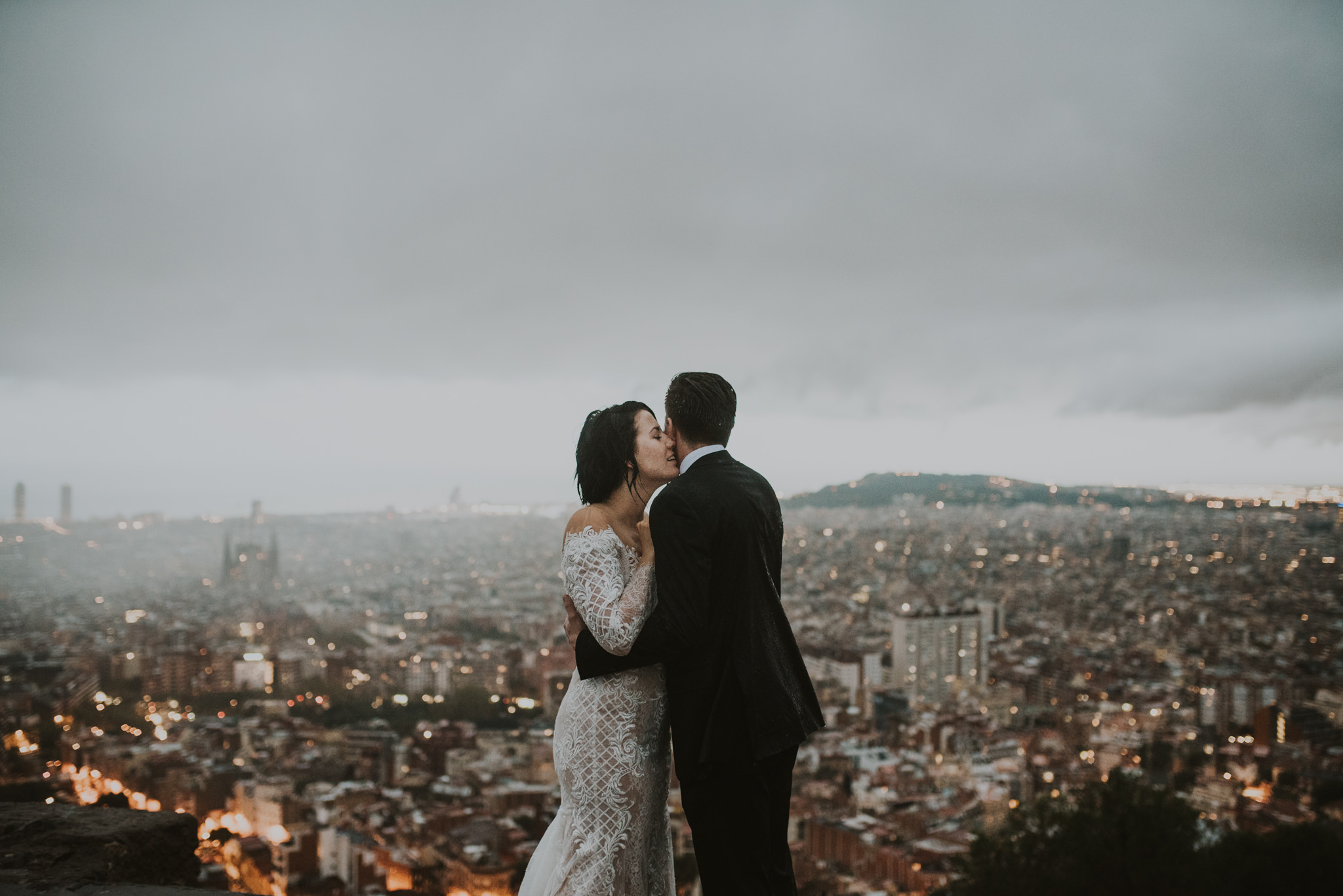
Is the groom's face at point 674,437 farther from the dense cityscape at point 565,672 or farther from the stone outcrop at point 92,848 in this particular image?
the dense cityscape at point 565,672

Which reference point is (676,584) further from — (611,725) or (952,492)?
(952,492)

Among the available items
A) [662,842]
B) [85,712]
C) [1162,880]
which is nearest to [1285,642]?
[1162,880]

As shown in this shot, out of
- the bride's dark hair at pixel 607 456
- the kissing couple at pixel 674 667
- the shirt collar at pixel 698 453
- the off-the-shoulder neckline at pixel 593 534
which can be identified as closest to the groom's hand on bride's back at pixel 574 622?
the kissing couple at pixel 674 667

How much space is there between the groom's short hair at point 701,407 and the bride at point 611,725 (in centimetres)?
9

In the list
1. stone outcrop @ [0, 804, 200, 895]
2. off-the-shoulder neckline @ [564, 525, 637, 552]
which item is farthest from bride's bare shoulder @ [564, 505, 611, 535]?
stone outcrop @ [0, 804, 200, 895]

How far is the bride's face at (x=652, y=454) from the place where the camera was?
6.09 ft

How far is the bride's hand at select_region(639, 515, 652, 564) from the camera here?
67.5 inches

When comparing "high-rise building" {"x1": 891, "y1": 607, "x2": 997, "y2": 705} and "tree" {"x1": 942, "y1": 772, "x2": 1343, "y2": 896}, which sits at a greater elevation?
"tree" {"x1": 942, "y1": 772, "x2": 1343, "y2": 896}

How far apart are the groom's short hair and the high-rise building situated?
1167 centimetres

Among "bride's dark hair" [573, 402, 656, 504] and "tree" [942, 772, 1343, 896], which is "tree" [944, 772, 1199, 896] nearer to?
"tree" [942, 772, 1343, 896]

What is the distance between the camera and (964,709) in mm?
11242

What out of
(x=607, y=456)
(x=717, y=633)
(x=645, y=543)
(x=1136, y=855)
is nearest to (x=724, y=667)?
(x=717, y=633)

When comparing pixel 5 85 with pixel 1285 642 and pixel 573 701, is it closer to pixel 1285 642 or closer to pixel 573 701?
pixel 573 701

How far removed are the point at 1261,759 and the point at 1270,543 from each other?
7373 millimetres
